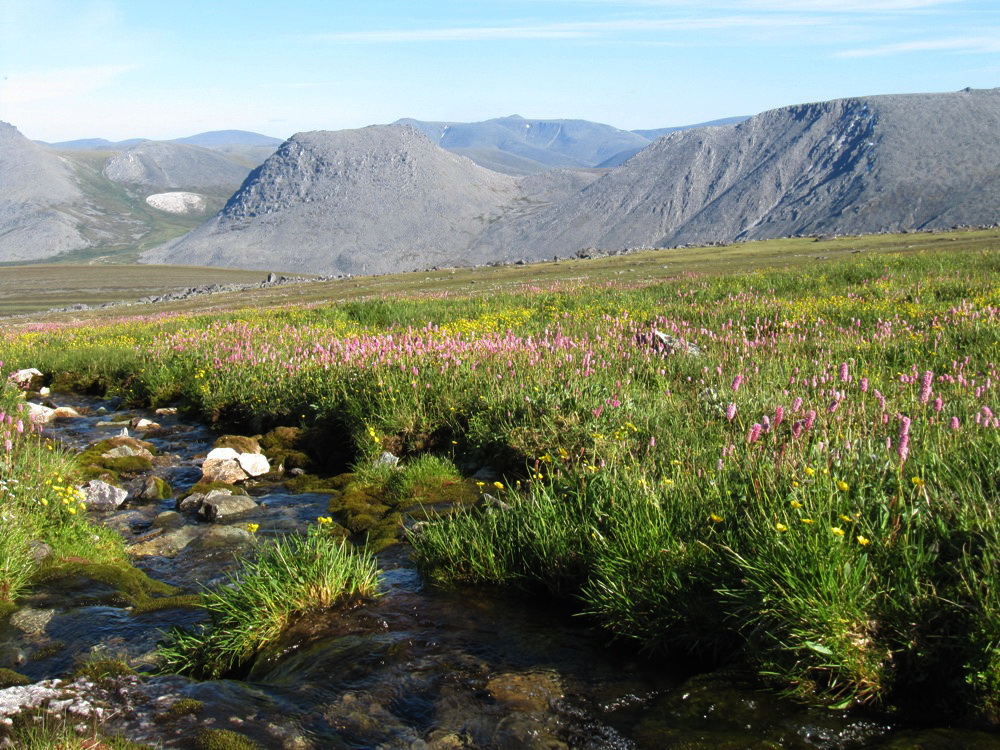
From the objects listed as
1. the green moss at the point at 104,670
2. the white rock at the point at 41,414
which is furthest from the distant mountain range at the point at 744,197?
the green moss at the point at 104,670

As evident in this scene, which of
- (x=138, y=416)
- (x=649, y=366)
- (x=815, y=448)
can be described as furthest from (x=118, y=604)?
(x=138, y=416)

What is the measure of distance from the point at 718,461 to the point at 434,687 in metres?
2.44

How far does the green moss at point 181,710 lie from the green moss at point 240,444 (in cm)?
684

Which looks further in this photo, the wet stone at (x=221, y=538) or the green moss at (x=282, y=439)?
the green moss at (x=282, y=439)

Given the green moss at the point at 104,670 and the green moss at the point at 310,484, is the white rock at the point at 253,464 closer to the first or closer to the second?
the green moss at the point at 310,484

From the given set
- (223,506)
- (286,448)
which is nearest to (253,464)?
(286,448)

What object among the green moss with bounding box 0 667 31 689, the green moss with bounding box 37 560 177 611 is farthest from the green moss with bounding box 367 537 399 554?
the green moss with bounding box 0 667 31 689

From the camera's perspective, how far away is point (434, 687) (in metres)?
4.38

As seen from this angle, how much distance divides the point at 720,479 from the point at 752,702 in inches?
63.4

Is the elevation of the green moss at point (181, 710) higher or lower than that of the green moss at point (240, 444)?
higher

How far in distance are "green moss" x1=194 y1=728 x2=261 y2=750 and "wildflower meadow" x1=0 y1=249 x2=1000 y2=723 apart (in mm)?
2117

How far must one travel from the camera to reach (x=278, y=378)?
13.0 m

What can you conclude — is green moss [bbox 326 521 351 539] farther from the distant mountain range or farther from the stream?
the distant mountain range

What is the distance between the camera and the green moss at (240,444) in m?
10.8
